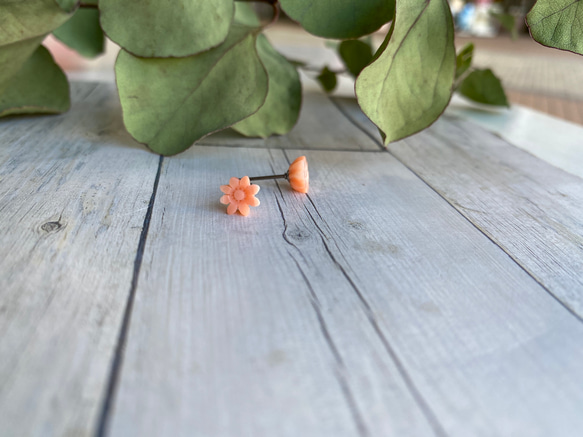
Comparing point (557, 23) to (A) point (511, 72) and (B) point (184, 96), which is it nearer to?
(B) point (184, 96)

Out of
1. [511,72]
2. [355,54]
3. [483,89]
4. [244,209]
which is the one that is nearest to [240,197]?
[244,209]

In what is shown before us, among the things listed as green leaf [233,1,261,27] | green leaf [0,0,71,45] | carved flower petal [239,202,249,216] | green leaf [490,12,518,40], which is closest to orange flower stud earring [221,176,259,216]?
carved flower petal [239,202,249,216]

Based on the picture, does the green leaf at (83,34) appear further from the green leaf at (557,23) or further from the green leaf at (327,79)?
the green leaf at (557,23)

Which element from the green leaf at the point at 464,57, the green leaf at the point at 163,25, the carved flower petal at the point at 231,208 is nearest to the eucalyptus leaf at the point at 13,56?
the green leaf at the point at 163,25

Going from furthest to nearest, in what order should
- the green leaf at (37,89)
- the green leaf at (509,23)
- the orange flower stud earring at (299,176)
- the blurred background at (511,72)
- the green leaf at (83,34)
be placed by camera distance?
the blurred background at (511,72)
the green leaf at (509,23)
the green leaf at (83,34)
the green leaf at (37,89)
the orange flower stud earring at (299,176)

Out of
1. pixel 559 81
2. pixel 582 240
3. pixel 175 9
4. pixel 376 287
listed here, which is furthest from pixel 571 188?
pixel 559 81

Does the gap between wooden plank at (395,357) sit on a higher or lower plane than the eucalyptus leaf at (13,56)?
lower

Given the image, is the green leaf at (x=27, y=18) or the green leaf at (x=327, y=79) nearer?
the green leaf at (x=27, y=18)
